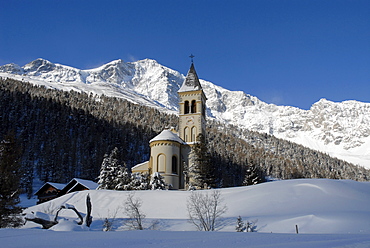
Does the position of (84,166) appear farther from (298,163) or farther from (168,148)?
(298,163)

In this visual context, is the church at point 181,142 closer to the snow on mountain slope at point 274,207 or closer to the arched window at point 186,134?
the arched window at point 186,134

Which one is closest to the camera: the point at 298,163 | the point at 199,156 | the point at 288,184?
the point at 288,184

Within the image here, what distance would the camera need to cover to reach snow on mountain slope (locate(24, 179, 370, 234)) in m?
19.9

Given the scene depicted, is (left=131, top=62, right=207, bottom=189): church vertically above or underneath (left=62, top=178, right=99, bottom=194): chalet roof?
above

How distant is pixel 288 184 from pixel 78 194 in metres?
19.5

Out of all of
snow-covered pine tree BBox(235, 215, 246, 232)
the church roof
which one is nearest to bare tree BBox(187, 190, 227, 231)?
snow-covered pine tree BBox(235, 215, 246, 232)

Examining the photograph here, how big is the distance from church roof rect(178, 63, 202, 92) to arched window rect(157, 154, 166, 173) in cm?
1197

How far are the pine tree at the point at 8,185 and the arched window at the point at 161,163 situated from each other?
64.0 feet

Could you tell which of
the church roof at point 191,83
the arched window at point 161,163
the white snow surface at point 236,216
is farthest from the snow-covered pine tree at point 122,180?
the church roof at point 191,83

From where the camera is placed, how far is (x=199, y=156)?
41.6 meters

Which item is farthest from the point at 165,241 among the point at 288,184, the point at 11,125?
the point at 11,125

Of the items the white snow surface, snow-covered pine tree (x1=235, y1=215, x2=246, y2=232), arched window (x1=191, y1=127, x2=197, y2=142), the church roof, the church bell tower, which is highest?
the church roof

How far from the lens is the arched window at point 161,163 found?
43.0m

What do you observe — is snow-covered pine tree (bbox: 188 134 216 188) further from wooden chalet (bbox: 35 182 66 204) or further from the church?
wooden chalet (bbox: 35 182 66 204)
